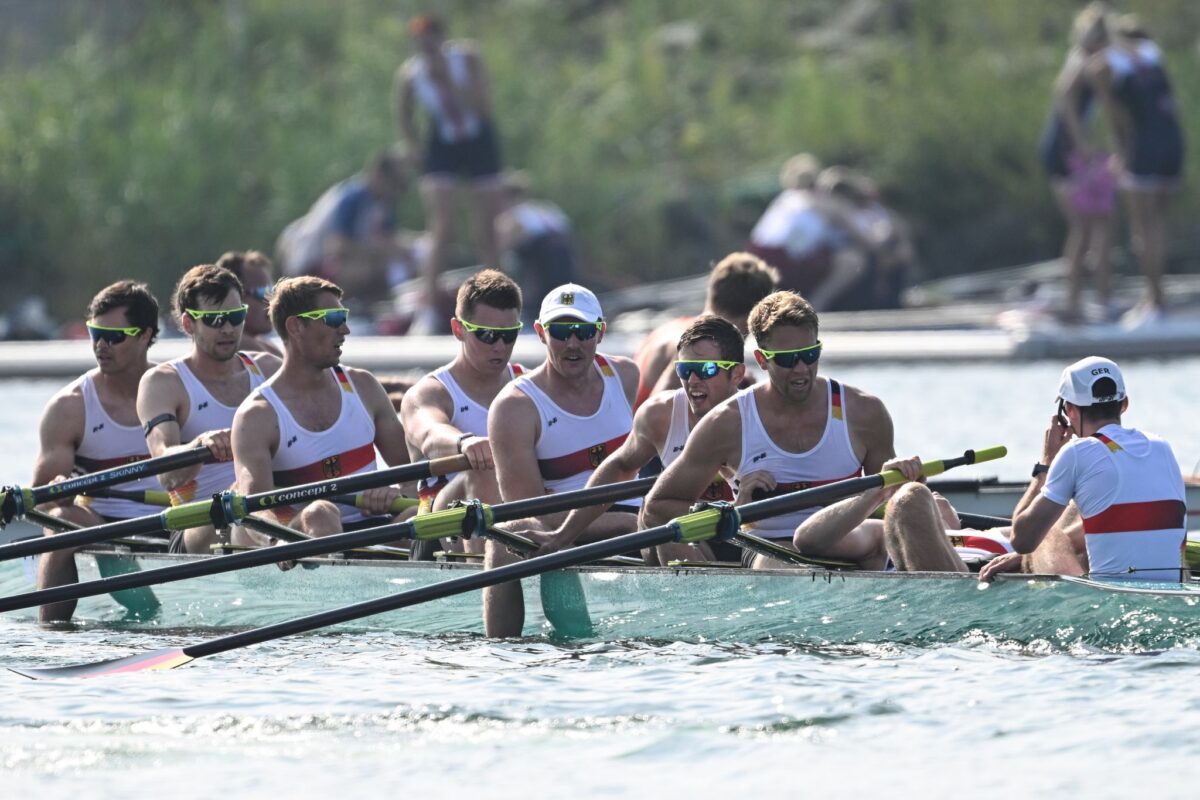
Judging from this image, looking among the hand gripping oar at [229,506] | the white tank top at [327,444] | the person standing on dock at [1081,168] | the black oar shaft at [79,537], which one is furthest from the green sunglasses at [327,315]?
the person standing on dock at [1081,168]

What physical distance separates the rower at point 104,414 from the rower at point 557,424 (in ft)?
6.20

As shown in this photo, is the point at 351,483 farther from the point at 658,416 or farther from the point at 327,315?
the point at 658,416

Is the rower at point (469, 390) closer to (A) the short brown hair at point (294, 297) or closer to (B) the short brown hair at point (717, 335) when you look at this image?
(A) the short brown hair at point (294, 297)

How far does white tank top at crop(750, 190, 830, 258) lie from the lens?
17.6 meters

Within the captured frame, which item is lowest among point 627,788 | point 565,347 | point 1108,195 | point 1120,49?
point 627,788

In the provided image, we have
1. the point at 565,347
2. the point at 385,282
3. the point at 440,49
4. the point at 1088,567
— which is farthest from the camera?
the point at 385,282

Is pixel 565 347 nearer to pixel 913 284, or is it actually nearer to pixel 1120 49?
pixel 1120 49

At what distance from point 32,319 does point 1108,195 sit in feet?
32.3

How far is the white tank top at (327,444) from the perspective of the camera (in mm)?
8289

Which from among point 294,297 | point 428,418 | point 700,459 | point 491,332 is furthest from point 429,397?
point 700,459

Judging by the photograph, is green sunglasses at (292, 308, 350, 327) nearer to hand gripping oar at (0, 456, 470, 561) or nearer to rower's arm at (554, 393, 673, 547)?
hand gripping oar at (0, 456, 470, 561)

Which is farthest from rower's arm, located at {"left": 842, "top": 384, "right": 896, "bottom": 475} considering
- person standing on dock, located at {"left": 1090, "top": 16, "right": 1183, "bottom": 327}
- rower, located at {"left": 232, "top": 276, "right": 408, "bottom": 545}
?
person standing on dock, located at {"left": 1090, "top": 16, "right": 1183, "bottom": 327}

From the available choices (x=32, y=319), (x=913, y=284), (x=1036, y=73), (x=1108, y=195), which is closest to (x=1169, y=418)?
(x=1108, y=195)

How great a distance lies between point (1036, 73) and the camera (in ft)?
74.3
